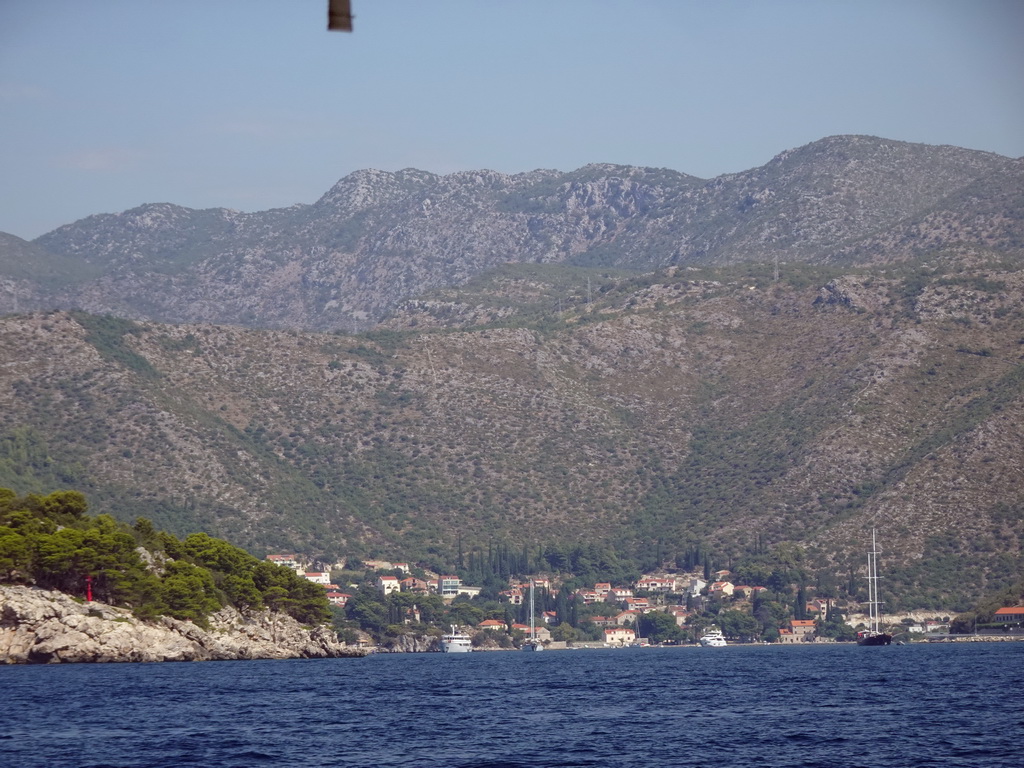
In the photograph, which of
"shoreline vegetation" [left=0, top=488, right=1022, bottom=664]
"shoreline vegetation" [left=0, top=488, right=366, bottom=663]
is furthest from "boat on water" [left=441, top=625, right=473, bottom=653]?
"shoreline vegetation" [left=0, top=488, right=366, bottom=663]

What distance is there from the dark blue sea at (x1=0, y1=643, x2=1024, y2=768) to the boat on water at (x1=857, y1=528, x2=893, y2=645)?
Result: 70.7 metres

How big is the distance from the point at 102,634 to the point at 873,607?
11042cm

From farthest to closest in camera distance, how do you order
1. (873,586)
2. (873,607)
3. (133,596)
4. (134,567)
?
(873,607), (873,586), (134,567), (133,596)

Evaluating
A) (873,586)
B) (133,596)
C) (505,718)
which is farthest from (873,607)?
(505,718)

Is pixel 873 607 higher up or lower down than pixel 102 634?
lower down

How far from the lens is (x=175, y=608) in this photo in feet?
372

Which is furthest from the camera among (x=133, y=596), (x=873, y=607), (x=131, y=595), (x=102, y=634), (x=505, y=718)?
(x=873, y=607)

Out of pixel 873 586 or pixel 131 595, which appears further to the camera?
pixel 873 586

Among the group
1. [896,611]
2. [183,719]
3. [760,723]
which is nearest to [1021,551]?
[896,611]

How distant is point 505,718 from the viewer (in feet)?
230

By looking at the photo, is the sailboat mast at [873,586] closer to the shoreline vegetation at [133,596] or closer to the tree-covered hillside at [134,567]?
the shoreline vegetation at [133,596]

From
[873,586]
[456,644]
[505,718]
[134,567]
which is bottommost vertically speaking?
[456,644]

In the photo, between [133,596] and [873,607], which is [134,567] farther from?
[873,607]

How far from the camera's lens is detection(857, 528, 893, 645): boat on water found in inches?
7027
